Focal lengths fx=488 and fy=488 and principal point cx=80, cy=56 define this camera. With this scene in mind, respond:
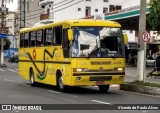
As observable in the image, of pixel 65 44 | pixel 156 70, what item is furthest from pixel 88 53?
pixel 156 70

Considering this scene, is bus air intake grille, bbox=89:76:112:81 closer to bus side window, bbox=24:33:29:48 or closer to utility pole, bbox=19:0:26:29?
bus side window, bbox=24:33:29:48

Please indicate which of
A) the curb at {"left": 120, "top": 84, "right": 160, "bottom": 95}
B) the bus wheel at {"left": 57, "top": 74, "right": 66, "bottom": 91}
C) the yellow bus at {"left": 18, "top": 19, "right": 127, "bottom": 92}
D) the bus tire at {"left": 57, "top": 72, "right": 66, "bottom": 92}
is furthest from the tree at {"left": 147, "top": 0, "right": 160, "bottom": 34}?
the bus wheel at {"left": 57, "top": 74, "right": 66, "bottom": 91}

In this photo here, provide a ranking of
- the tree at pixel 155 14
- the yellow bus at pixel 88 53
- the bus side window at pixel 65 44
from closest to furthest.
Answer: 1. the yellow bus at pixel 88 53
2. the bus side window at pixel 65 44
3. the tree at pixel 155 14

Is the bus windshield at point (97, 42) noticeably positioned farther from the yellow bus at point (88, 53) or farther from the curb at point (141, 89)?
the curb at point (141, 89)

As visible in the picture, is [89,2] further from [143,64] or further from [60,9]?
[143,64]

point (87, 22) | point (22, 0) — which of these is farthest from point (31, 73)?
point (22, 0)

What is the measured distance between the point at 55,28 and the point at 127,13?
27.0 m

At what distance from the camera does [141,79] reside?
23.9m

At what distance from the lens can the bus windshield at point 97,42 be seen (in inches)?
810

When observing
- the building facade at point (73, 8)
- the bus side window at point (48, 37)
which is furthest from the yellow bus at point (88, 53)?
the building facade at point (73, 8)

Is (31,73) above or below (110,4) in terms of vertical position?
below

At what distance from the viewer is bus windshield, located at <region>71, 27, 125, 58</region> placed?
67.5 ft

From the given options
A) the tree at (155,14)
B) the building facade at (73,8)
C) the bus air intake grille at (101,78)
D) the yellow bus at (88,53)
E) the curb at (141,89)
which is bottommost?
the curb at (141,89)

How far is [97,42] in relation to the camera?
20.8 m
